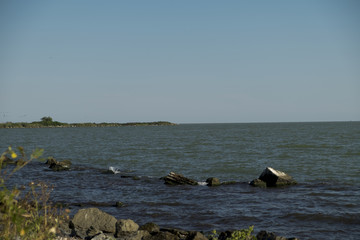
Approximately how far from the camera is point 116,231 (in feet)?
35.2

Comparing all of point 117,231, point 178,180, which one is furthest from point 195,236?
point 178,180

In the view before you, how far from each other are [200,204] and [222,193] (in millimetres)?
2674

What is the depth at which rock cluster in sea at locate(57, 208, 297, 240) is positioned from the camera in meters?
10.1

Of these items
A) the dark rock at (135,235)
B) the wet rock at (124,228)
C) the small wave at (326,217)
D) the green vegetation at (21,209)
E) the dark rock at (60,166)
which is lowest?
the dark rock at (60,166)

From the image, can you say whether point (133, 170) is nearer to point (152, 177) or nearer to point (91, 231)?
point (152, 177)

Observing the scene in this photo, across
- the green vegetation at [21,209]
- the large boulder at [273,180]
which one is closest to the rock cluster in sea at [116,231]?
the green vegetation at [21,209]

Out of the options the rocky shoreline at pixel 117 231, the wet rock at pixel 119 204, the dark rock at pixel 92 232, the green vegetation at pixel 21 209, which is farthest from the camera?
the wet rock at pixel 119 204

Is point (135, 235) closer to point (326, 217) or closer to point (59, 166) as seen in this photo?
point (326, 217)

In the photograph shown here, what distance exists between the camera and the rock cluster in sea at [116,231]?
33.2 feet

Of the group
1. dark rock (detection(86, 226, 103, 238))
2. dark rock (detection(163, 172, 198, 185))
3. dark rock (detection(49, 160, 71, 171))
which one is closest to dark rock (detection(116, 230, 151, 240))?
dark rock (detection(86, 226, 103, 238))

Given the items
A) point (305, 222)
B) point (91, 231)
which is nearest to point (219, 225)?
point (305, 222)

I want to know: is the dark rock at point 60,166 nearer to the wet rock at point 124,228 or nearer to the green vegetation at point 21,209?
the wet rock at point 124,228

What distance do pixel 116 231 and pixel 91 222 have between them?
42.7 inches

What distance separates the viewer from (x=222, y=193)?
59.4 feet
